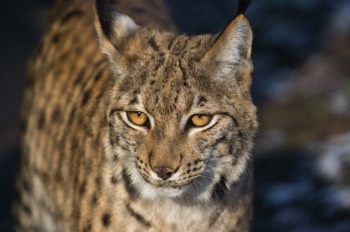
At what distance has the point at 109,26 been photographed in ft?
14.4

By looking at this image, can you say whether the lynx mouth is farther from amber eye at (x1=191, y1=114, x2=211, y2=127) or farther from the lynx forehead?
amber eye at (x1=191, y1=114, x2=211, y2=127)

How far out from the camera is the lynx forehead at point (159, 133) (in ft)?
13.3

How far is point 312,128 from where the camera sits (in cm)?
749

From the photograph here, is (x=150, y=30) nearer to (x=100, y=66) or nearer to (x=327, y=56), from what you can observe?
(x=100, y=66)

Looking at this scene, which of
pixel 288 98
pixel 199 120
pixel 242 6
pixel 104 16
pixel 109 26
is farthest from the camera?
pixel 288 98

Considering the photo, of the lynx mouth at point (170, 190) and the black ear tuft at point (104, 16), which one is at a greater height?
the black ear tuft at point (104, 16)

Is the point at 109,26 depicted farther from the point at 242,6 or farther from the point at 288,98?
the point at 288,98

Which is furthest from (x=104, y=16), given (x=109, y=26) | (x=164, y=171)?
(x=164, y=171)

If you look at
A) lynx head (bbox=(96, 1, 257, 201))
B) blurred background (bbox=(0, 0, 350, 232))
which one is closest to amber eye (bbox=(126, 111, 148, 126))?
lynx head (bbox=(96, 1, 257, 201))

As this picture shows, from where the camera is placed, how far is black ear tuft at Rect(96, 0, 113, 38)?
4.21 meters

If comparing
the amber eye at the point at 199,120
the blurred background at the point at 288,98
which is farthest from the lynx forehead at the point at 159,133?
the blurred background at the point at 288,98

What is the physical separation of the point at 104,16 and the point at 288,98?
3.94m

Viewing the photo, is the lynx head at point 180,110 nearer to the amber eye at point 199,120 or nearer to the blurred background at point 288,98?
the amber eye at point 199,120

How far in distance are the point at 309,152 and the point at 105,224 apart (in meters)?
3.16
